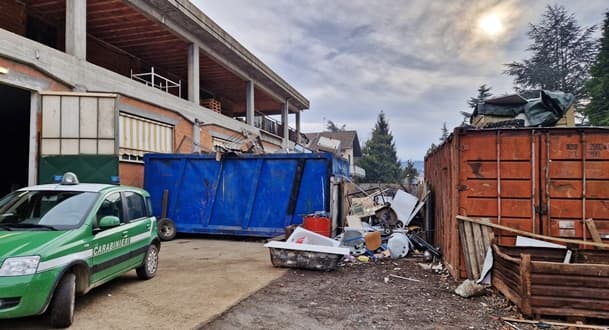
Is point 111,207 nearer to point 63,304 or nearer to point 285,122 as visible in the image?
point 63,304

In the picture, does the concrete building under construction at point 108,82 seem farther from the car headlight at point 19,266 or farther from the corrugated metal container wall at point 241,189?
the car headlight at point 19,266

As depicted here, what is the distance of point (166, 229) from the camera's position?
10.0 metres

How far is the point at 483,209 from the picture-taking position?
226 inches

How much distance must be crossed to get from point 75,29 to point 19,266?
8645mm

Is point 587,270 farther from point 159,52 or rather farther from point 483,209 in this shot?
point 159,52

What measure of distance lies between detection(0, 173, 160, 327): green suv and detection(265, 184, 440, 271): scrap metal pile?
2.49 metres

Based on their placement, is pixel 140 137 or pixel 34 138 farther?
pixel 140 137

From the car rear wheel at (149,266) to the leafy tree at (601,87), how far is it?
24.5 m

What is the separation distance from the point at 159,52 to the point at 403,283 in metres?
14.3

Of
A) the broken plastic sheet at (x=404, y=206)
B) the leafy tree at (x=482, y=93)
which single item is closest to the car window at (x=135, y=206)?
the broken plastic sheet at (x=404, y=206)

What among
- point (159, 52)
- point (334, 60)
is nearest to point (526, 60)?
point (334, 60)

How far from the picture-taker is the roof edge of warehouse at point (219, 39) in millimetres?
11859

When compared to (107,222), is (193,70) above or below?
above

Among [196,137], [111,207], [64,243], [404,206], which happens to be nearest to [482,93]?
[404,206]
